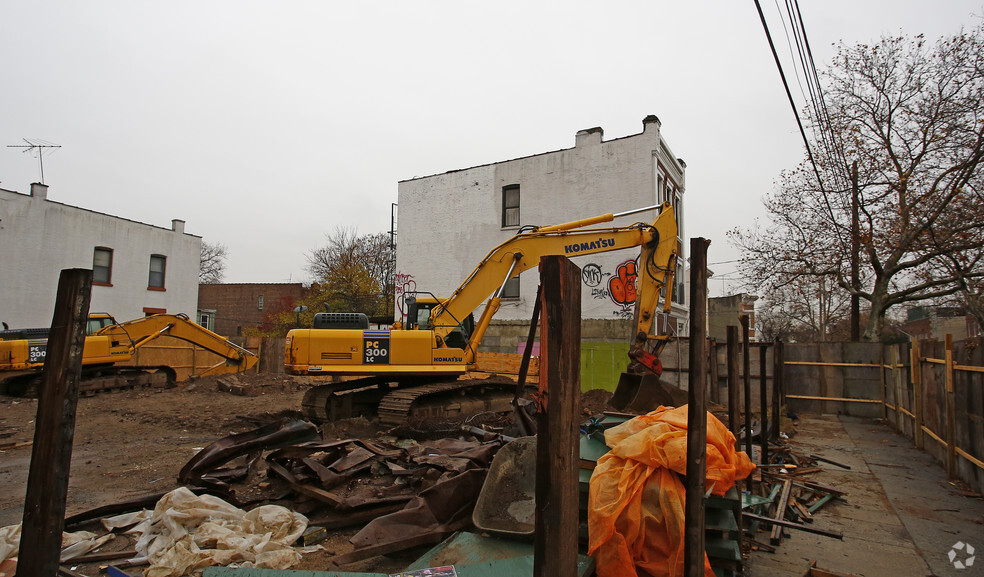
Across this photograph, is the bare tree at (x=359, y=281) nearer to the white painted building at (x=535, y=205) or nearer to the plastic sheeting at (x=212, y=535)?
the white painted building at (x=535, y=205)

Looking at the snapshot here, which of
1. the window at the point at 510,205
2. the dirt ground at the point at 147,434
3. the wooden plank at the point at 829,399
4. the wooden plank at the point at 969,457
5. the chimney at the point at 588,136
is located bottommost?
the dirt ground at the point at 147,434

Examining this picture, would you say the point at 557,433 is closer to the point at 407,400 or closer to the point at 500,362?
the point at 407,400

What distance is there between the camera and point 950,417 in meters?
7.38

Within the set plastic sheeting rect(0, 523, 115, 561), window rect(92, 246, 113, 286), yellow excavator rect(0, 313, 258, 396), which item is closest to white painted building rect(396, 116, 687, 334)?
yellow excavator rect(0, 313, 258, 396)

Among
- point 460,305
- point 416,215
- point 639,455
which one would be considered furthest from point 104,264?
point 639,455

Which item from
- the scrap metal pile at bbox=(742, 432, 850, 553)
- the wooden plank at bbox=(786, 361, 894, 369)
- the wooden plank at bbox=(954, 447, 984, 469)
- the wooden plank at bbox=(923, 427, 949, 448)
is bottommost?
the scrap metal pile at bbox=(742, 432, 850, 553)

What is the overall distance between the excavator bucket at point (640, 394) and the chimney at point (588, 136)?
612 inches

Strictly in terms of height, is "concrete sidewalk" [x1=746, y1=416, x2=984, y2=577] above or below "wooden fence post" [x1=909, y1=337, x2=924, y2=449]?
below

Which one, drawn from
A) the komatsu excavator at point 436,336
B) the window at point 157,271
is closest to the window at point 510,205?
the komatsu excavator at point 436,336

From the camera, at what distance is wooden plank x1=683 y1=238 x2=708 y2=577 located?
325cm

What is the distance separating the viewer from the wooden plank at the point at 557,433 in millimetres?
2305

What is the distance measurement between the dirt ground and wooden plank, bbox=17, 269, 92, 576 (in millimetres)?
2223

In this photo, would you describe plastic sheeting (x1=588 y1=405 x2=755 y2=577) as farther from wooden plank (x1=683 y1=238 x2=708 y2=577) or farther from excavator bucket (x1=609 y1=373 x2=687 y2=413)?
excavator bucket (x1=609 y1=373 x2=687 y2=413)

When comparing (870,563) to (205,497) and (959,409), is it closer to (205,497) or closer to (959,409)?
(959,409)
